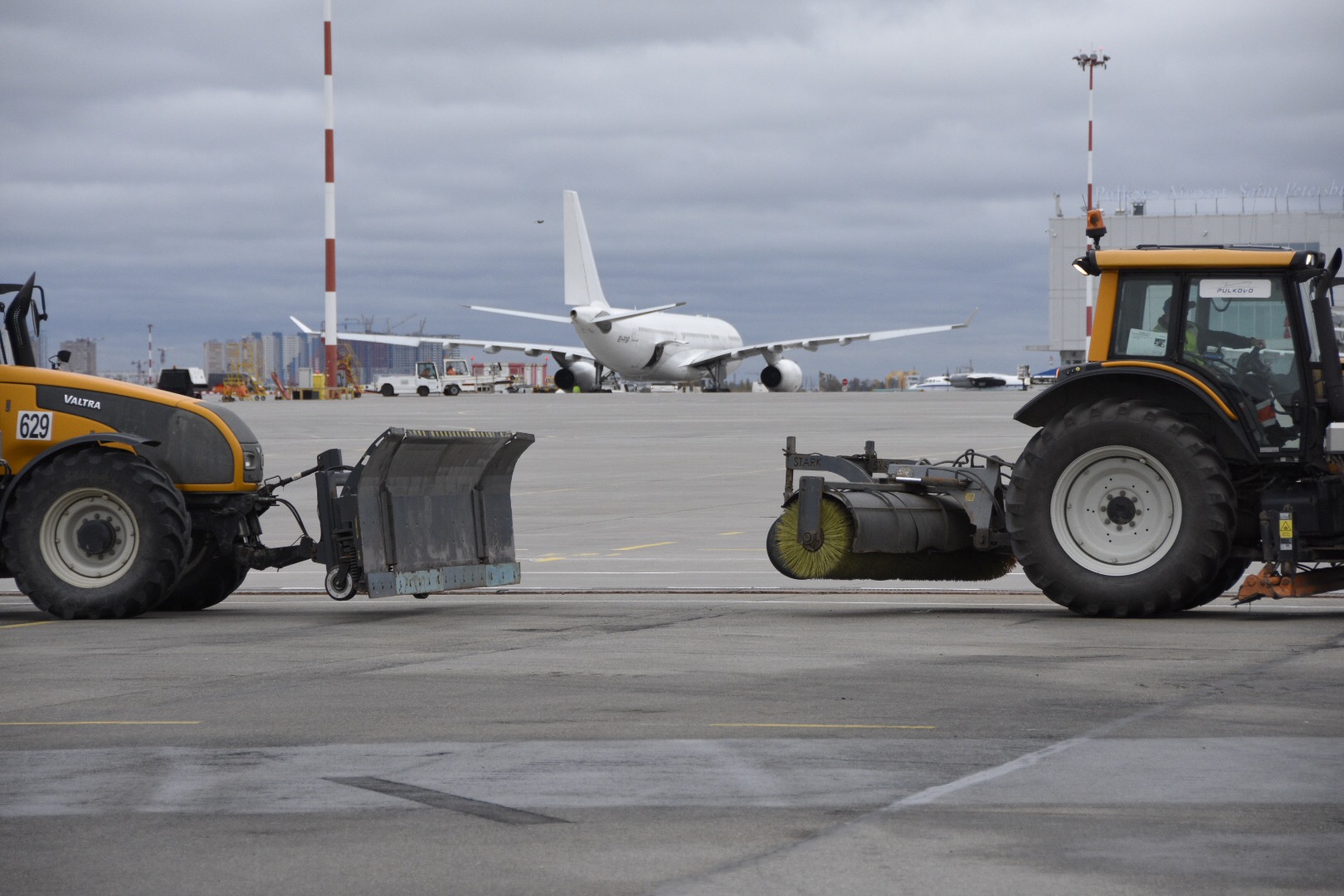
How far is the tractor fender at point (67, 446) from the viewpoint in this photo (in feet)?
41.0

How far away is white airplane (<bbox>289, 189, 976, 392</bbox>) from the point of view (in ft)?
277

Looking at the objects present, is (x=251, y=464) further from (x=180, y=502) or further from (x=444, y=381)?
(x=444, y=381)

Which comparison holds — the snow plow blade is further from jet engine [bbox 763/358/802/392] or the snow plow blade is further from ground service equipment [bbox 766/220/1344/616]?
jet engine [bbox 763/358/802/392]

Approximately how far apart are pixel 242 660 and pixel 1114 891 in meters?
6.38

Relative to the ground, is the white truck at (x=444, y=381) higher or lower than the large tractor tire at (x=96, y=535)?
higher

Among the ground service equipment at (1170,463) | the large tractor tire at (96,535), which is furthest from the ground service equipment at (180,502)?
the ground service equipment at (1170,463)

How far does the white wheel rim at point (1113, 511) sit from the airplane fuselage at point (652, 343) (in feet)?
233

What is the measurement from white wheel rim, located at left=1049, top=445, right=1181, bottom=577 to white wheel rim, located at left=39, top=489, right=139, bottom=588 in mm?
6429

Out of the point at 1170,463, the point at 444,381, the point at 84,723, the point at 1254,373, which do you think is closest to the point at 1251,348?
the point at 1254,373

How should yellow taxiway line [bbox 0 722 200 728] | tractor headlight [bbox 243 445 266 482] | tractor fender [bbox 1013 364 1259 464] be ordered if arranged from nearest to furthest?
yellow taxiway line [bbox 0 722 200 728], tractor fender [bbox 1013 364 1259 464], tractor headlight [bbox 243 445 266 482]

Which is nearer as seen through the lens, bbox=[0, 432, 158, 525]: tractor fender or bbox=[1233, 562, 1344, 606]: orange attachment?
bbox=[1233, 562, 1344, 606]: orange attachment

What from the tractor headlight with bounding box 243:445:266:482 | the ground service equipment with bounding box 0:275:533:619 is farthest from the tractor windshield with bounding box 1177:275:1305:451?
the tractor headlight with bounding box 243:445:266:482

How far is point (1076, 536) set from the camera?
11977mm

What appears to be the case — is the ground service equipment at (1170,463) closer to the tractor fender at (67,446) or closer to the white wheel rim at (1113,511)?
the white wheel rim at (1113,511)
